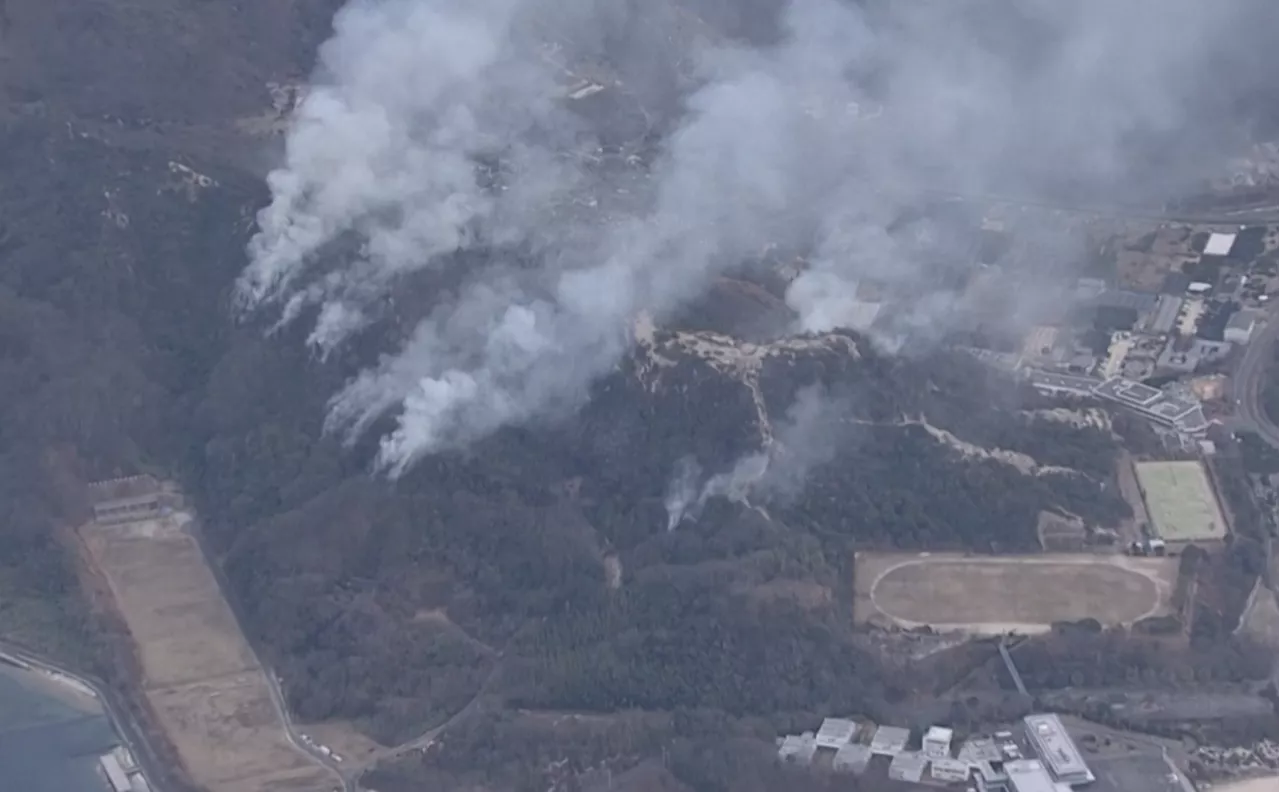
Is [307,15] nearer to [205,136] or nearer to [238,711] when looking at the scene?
[205,136]

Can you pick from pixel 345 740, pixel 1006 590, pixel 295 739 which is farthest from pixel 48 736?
pixel 1006 590

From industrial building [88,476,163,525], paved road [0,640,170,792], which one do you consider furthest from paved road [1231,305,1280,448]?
paved road [0,640,170,792]

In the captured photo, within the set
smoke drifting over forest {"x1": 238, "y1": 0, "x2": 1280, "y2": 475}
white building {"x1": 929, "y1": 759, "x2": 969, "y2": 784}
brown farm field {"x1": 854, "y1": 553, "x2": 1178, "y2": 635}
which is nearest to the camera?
white building {"x1": 929, "y1": 759, "x2": 969, "y2": 784}

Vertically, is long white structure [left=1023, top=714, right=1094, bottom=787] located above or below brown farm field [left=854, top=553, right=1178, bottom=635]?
below

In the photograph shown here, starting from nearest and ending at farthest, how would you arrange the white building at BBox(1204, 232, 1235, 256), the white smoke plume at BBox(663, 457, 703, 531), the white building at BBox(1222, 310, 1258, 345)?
1. the white smoke plume at BBox(663, 457, 703, 531)
2. the white building at BBox(1222, 310, 1258, 345)
3. the white building at BBox(1204, 232, 1235, 256)

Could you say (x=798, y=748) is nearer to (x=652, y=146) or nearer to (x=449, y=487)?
(x=449, y=487)

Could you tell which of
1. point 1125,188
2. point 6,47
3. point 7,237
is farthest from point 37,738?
point 1125,188

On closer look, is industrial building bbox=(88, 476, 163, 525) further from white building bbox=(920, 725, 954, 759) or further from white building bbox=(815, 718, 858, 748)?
white building bbox=(920, 725, 954, 759)
